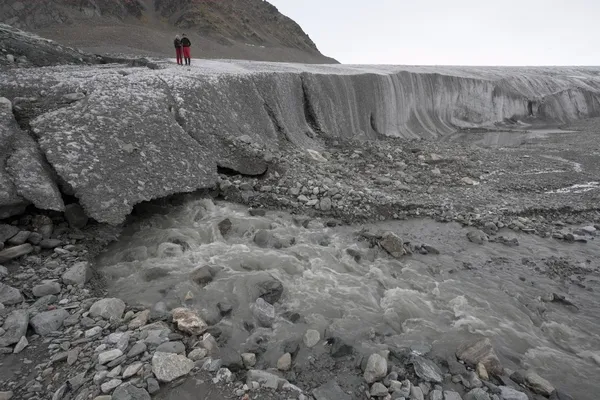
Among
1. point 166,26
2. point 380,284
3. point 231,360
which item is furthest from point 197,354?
point 166,26

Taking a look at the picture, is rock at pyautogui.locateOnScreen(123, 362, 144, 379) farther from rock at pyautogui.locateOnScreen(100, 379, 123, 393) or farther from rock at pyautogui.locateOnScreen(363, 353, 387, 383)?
rock at pyautogui.locateOnScreen(363, 353, 387, 383)

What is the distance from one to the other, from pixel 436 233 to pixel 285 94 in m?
8.80

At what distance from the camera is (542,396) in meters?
4.29

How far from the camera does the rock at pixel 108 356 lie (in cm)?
386

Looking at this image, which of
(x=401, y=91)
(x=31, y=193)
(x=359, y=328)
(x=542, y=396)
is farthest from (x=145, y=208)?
(x=401, y=91)

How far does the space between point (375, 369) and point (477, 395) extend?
1228mm

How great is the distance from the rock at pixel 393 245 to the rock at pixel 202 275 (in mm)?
3758

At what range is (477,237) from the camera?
829 cm

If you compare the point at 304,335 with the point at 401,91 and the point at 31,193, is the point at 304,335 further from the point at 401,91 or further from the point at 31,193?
the point at 401,91

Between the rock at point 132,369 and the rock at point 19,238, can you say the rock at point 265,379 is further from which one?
the rock at point 19,238

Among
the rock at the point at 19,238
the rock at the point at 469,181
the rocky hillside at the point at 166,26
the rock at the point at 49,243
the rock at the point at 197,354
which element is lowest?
the rock at the point at 197,354

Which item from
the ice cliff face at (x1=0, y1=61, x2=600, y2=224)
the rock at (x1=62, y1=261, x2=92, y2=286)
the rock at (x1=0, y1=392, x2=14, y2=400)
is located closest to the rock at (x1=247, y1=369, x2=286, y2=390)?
the rock at (x1=0, y1=392, x2=14, y2=400)

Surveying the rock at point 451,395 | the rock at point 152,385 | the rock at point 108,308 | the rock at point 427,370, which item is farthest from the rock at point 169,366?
the rock at point 451,395

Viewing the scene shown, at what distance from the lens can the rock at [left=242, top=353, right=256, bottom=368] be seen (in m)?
4.27
